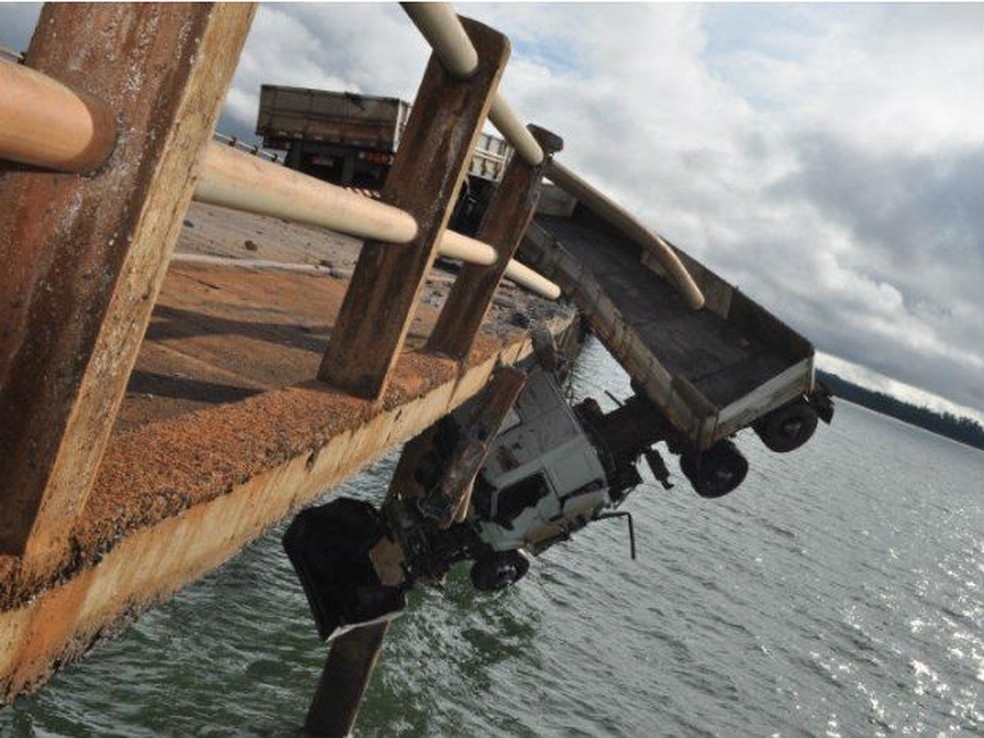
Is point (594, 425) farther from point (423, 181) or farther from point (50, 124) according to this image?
point (50, 124)

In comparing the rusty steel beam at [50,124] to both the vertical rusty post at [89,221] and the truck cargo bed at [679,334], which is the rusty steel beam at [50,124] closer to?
the vertical rusty post at [89,221]

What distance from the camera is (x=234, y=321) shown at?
2.98m

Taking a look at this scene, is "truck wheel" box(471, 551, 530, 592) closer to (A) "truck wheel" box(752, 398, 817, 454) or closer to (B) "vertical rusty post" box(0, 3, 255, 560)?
(A) "truck wheel" box(752, 398, 817, 454)

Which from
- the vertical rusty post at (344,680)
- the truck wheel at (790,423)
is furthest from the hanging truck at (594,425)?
the vertical rusty post at (344,680)

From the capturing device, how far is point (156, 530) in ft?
4.11

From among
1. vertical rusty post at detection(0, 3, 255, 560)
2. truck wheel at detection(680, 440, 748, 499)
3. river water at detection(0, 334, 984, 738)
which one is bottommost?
river water at detection(0, 334, 984, 738)

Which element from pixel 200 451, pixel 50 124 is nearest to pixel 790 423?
pixel 200 451

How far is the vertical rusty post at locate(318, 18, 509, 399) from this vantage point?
6.95ft

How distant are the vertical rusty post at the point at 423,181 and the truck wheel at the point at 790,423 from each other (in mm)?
5315

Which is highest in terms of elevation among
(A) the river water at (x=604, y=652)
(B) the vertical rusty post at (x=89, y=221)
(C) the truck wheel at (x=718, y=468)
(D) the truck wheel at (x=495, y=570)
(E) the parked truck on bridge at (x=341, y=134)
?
(E) the parked truck on bridge at (x=341, y=134)

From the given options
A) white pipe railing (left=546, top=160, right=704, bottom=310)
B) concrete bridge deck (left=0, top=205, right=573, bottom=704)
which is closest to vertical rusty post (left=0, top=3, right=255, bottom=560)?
concrete bridge deck (left=0, top=205, right=573, bottom=704)

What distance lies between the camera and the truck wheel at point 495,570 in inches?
239

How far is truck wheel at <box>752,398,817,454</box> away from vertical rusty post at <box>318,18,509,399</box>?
532 centimetres

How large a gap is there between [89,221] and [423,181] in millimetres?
1348
